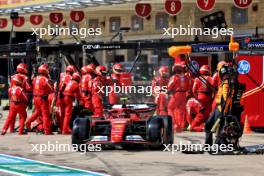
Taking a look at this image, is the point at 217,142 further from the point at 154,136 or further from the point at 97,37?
the point at 97,37

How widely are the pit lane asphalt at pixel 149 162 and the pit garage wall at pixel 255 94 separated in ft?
9.21

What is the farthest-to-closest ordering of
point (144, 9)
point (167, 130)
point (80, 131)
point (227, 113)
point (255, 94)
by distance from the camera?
1. point (144, 9)
2. point (255, 94)
3. point (167, 130)
4. point (80, 131)
5. point (227, 113)

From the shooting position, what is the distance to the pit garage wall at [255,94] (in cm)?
1792

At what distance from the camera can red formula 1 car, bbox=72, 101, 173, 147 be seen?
1352cm

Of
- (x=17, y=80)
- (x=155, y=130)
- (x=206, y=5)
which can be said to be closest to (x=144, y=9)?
(x=206, y=5)

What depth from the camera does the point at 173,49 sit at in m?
12.6

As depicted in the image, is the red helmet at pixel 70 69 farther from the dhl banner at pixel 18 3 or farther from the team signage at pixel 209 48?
the dhl banner at pixel 18 3

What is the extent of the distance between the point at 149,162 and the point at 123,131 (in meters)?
1.61

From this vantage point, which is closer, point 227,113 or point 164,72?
point 227,113

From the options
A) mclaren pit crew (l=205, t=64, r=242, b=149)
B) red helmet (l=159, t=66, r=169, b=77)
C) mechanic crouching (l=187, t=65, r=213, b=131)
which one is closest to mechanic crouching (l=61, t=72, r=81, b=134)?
red helmet (l=159, t=66, r=169, b=77)

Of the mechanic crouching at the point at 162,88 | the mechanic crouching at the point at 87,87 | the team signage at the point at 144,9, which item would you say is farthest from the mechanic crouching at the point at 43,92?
the team signage at the point at 144,9

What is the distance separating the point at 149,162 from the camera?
1202 centimetres

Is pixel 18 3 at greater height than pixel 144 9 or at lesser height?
greater

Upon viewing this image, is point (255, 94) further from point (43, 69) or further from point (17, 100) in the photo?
point (17, 100)
